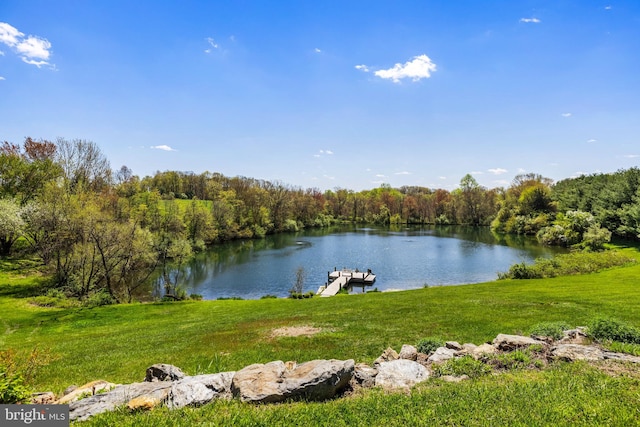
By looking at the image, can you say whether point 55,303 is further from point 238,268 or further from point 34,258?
point 238,268

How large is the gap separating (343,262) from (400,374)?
1897 inches

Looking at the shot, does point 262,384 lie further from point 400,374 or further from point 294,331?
point 294,331

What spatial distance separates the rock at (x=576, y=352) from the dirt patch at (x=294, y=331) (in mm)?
8936

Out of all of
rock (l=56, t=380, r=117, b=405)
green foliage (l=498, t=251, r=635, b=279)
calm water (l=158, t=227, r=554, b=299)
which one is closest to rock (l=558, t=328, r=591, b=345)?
rock (l=56, t=380, r=117, b=405)

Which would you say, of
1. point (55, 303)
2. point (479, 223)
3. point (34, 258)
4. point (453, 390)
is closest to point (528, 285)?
point (453, 390)

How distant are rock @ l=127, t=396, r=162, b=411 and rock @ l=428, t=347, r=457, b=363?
7.05 metres

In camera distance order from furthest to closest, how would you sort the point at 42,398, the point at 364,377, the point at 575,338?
the point at 575,338, the point at 364,377, the point at 42,398

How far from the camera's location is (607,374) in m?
7.12

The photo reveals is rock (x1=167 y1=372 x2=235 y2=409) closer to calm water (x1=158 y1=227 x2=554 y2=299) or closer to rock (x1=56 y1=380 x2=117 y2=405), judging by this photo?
rock (x1=56 y1=380 x2=117 y2=405)

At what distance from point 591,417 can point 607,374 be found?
8.54 feet

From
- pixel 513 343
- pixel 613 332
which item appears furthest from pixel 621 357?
pixel 513 343

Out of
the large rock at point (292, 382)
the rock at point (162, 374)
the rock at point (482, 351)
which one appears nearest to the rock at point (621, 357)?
the rock at point (482, 351)

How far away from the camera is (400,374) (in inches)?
313

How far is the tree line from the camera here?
2845 centimetres
